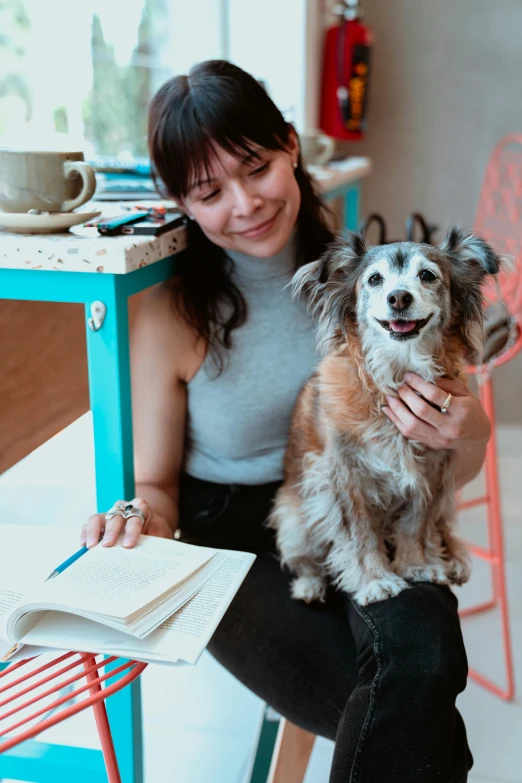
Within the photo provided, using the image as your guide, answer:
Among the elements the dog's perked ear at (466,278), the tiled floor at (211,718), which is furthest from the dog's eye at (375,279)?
the tiled floor at (211,718)

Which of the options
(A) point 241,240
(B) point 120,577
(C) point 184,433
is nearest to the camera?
(B) point 120,577

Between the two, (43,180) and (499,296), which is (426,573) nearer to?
(499,296)


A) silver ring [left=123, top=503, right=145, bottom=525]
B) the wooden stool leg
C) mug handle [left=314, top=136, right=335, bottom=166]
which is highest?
mug handle [left=314, top=136, right=335, bottom=166]

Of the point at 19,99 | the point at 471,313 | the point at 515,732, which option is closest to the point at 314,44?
the point at 19,99

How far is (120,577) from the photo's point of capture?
1.01m

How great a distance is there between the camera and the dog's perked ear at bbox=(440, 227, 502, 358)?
1281 millimetres

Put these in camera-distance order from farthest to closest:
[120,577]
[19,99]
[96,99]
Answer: [96,99] → [19,99] → [120,577]

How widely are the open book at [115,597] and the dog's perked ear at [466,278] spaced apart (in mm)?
560

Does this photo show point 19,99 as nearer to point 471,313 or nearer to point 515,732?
point 471,313

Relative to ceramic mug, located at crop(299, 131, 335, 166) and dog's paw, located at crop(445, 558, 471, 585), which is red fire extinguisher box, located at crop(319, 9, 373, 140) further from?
dog's paw, located at crop(445, 558, 471, 585)

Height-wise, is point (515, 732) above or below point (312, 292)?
below

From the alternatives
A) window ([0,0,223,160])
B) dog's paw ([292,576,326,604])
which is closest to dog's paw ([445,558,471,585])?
dog's paw ([292,576,326,604])

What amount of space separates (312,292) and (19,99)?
1047 millimetres

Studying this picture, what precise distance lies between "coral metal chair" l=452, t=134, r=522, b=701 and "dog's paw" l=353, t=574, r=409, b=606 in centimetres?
56
